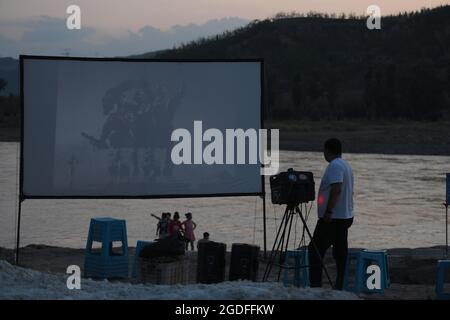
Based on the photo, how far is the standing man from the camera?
8.91m

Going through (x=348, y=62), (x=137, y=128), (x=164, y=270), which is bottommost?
(x=164, y=270)

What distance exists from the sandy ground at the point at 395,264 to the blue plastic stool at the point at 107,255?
859 millimetres

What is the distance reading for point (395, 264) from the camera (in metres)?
14.7

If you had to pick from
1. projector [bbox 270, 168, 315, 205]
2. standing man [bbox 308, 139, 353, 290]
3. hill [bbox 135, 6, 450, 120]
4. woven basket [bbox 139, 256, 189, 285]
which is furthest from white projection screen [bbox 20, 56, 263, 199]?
hill [bbox 135, 6, 450, 120]

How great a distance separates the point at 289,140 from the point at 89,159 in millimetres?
48419

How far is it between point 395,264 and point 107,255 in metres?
5.06

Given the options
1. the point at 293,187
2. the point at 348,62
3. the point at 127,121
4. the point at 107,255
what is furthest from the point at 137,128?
the point at 348,62

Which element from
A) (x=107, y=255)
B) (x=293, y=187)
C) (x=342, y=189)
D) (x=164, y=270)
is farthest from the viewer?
A: (x=107, y=255)

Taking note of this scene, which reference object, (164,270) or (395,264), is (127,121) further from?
(395,264)

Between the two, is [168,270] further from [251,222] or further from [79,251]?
[251,222]

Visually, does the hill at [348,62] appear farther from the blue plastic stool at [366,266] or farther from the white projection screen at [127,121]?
the blue plastic stool at [366,266]

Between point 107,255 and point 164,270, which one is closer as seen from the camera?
point 164,270

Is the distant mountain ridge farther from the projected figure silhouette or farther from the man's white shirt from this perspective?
the man's white shirt

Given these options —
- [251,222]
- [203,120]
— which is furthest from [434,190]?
[203,120]
